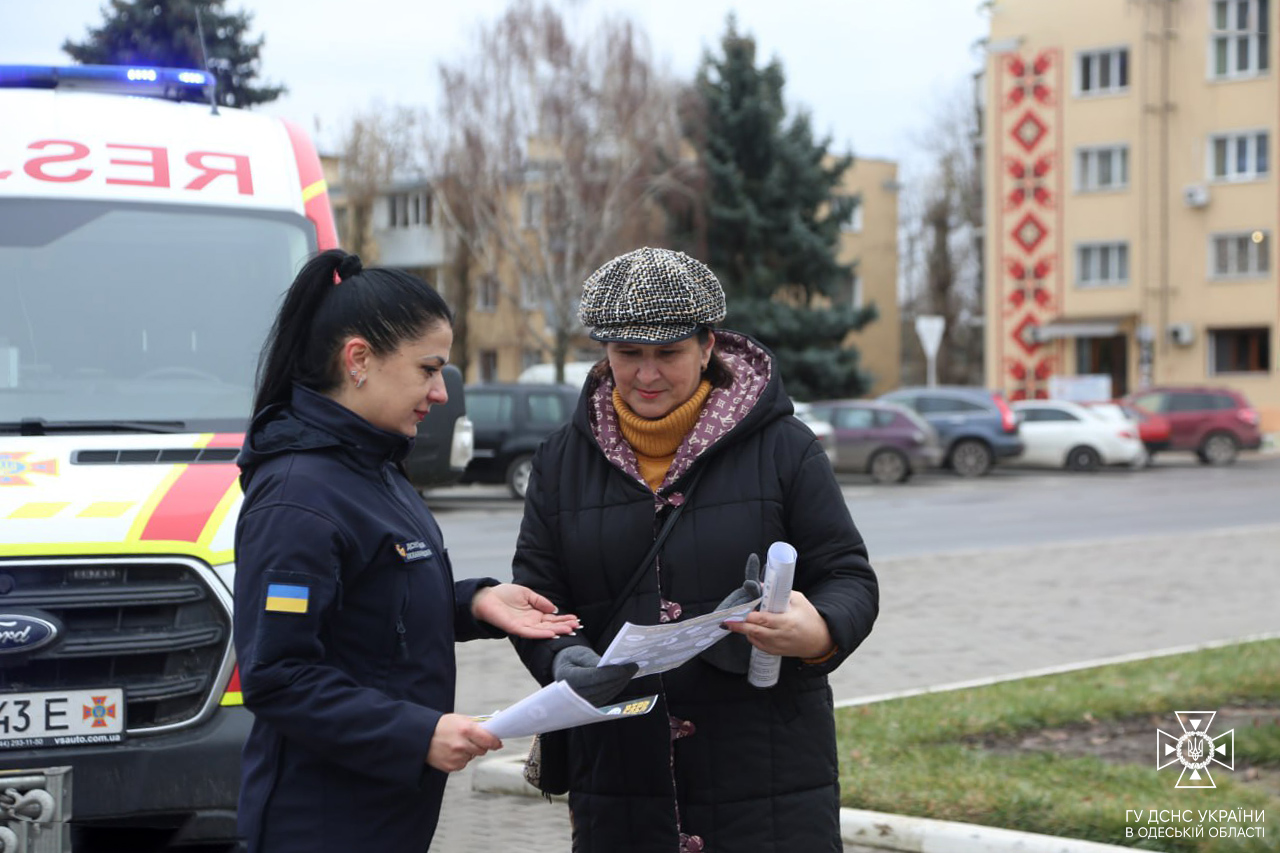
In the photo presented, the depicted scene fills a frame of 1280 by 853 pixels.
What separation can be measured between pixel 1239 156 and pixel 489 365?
28.7 meters

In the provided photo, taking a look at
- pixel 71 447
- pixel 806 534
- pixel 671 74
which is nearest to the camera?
pixel 806 534

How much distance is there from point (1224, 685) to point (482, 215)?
119ft

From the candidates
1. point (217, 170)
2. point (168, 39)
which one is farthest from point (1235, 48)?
point (217, 170)

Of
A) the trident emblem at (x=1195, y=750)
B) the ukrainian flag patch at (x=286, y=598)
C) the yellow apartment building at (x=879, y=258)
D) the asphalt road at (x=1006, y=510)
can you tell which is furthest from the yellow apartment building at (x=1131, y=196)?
the ukrainian flag patch at (x=286, y=598)

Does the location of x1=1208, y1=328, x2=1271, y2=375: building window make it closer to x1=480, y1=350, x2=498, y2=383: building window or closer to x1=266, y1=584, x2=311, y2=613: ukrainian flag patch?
x1=480, y1=350, x2=498, y2=383: building window

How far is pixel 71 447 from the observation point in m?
4.79

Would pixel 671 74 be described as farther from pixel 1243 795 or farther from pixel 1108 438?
pixel 1243 795

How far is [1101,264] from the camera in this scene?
46844mm

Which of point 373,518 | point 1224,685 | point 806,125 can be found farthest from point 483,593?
point 806,125

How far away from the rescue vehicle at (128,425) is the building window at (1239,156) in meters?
43.2

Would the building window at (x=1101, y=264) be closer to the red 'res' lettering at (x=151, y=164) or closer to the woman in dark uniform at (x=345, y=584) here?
the red 'res' lettering at (x=151, y=164)

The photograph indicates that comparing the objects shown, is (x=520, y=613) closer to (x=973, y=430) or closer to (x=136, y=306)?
(x=136, y=306)

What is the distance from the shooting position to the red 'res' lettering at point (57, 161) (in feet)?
18.5

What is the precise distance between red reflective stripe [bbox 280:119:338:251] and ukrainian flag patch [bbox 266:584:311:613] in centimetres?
351
